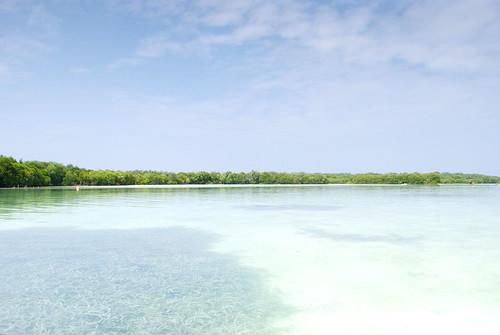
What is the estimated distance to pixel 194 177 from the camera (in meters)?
124

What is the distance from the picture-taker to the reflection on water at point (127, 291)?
5645 mm

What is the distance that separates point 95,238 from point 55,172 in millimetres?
89770

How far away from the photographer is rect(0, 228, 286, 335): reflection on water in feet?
18.5

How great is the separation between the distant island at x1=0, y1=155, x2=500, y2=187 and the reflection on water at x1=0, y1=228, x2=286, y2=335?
73.9m

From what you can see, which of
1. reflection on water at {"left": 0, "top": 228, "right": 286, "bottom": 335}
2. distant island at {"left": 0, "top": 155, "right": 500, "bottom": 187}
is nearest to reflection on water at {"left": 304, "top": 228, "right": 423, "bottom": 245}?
reflection on water at {"left": 0, "top": 228, "right": 286, "bottom": 335}

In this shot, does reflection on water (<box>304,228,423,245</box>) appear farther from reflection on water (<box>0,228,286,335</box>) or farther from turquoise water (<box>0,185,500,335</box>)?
reflection on water (<box>0,228,286,335</box>)

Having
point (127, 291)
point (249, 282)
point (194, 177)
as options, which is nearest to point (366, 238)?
point (249, 282)

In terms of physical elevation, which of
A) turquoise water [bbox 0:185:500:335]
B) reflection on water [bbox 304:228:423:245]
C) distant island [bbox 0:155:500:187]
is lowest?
turquoise water [bbox 0:185:500:335]

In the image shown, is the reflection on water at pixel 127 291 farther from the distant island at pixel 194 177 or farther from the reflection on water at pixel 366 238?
the distant island at pixel 194 177

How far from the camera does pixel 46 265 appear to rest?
9.32m

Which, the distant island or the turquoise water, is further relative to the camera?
the distant island

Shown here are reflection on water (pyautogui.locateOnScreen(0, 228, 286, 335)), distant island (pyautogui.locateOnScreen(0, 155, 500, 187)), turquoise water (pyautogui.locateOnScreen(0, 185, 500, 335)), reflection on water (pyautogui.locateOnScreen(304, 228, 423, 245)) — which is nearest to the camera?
reflection on water (pyautogui.locateOnScreen(0, 228, 286, 335))

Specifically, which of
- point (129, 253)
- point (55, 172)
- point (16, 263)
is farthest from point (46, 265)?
point (55, 172)

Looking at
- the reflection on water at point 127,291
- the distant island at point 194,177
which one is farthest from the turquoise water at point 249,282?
the distant island at point 194,177
